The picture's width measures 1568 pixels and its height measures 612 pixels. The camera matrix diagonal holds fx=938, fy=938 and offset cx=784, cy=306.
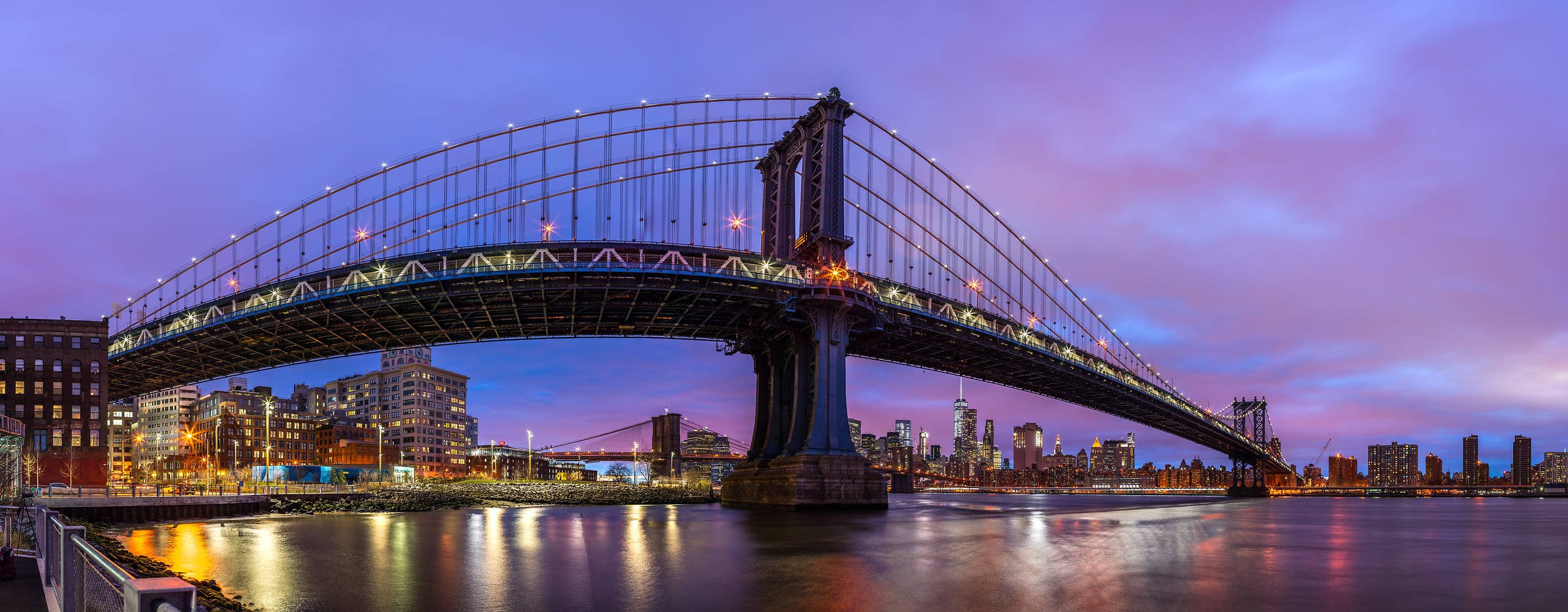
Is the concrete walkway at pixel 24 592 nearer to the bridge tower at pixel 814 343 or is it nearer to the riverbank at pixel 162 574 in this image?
the riverbank at pixel 162 574

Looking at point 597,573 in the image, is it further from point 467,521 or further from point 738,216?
point 738,216

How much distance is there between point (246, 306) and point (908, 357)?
56129 millimetres

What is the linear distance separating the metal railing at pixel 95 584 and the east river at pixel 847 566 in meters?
6.10

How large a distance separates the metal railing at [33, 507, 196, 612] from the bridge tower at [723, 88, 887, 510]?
166 ft

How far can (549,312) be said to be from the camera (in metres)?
75.2

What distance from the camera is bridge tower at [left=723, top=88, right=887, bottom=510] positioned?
211 feet

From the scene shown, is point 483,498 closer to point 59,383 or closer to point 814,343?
point 59,383

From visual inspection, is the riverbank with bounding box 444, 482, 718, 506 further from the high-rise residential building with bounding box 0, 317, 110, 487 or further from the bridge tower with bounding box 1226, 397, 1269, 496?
the bridge tower with bounding box 1226, 397, 1269, 496

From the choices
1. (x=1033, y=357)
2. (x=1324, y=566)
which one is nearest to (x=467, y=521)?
(x=1324, y=566)

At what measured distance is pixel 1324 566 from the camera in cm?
3056

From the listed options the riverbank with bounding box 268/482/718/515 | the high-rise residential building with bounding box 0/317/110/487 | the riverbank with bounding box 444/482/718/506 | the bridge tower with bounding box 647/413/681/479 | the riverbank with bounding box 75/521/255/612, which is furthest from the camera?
the bridge tower with bounding box 647/413/681/479

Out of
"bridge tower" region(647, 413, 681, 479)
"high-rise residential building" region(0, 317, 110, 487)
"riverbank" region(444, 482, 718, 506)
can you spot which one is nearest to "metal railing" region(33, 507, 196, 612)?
"riverbank" region(444, 482, 718, 506)

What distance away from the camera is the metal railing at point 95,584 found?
650 cm

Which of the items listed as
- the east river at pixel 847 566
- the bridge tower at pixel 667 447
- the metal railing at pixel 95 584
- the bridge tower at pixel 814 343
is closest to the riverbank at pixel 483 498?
the east river at pixel 847 566
